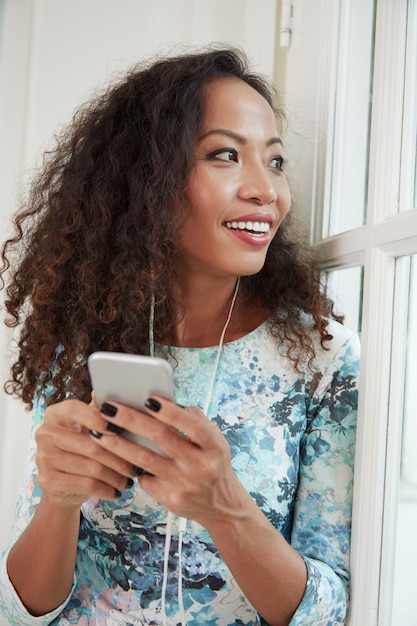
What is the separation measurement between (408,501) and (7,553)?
0.66 metres

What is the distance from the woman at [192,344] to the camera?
1086mm

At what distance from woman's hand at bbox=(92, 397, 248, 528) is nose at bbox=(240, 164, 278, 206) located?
17.2 inches

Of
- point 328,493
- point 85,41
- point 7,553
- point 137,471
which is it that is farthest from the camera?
point 85,41

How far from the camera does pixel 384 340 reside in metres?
0.97

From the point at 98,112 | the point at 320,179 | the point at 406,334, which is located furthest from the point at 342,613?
the point at 98,112

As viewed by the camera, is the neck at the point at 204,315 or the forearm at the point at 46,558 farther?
the neck at the point at 204,315

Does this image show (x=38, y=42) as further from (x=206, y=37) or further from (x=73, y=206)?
(x=73, y=206)

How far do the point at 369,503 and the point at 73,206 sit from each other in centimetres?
69

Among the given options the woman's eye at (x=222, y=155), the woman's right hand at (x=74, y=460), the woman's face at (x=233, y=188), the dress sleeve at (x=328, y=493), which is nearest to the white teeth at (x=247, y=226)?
the woman's face at (x=233, y=188)

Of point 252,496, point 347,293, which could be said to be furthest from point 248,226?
point 252,496

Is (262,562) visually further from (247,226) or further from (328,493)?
(247,226)

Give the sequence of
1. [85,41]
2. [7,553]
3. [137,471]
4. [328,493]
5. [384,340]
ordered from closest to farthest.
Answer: [137,471] → [384,340] → [328,493] → [7,553] → [85,41]

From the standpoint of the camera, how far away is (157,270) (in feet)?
3.80

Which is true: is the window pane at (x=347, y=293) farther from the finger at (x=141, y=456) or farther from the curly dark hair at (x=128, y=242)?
the finger at (x=141, y=456)
